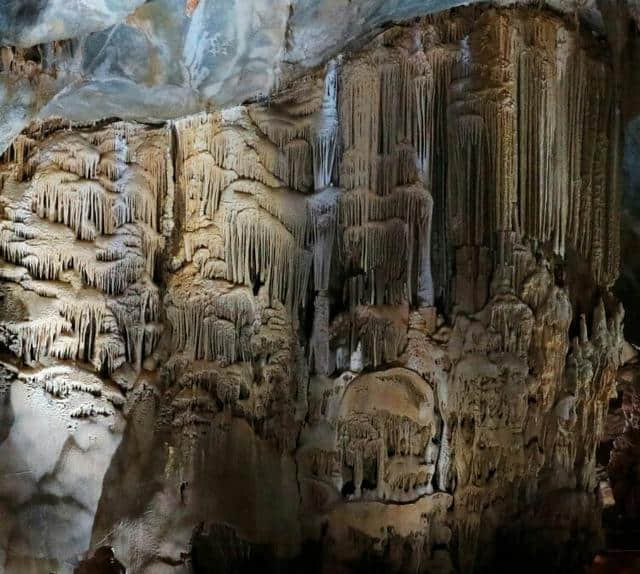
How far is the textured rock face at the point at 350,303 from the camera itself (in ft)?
20.2

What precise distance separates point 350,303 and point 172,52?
2215 mm

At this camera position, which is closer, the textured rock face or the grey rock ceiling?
the grey rock ceiling

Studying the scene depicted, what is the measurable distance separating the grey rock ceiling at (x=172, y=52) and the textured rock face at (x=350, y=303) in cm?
30

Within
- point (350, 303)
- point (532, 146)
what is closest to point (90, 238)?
point (350, 303)

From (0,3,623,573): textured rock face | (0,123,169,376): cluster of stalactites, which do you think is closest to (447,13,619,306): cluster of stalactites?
(0,3,623,573): textured rock face

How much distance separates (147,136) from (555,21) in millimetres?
3197

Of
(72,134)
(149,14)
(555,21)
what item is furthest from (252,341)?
(555,21)

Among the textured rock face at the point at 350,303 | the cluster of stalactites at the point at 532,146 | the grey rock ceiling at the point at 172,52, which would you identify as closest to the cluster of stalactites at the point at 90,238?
the textured rock face at the point at 350,303

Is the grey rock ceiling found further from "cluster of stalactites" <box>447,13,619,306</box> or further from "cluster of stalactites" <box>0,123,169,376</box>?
"cluster of stalactites" <box>447,13,619,306</box>

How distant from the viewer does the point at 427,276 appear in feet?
22.1

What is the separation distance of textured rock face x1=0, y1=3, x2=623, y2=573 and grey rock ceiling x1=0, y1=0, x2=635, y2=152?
298mm

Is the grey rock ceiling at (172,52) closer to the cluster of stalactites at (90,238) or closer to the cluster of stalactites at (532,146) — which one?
the cluster of stalactites at (90,238)

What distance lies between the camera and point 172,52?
19.7 ft

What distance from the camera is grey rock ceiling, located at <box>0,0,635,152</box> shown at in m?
5.20
